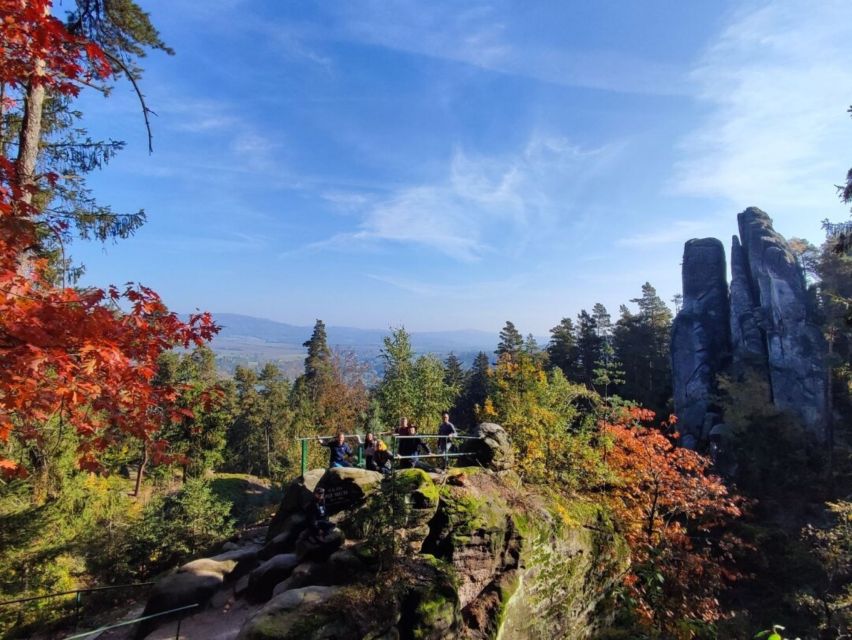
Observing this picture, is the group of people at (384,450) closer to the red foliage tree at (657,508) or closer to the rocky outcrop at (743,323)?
the red foliage tree at (657,508)

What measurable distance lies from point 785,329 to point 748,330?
3.39m

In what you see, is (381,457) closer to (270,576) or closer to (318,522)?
(318,522)

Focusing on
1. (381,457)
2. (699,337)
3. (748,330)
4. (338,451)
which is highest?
(748,330)

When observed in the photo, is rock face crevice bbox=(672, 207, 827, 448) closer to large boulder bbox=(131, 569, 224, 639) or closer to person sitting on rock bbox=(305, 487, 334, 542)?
person sitting on rock bbox=(305, 487, 334, 542)

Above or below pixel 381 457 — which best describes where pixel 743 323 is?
above

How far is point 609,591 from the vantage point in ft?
33.2

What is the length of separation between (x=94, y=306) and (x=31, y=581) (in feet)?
45.9

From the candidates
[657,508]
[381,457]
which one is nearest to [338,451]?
[381,457]

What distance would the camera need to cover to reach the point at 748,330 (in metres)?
36.5

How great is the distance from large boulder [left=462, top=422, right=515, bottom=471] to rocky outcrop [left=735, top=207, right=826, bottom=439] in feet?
102

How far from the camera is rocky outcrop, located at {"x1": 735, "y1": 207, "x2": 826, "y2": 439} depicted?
102 ft

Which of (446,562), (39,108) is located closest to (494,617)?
(446,562)

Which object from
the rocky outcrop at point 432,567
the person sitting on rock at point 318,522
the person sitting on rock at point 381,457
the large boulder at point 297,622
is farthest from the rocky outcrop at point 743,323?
the large boulder at point 297,622

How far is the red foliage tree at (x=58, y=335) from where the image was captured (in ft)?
12.1
